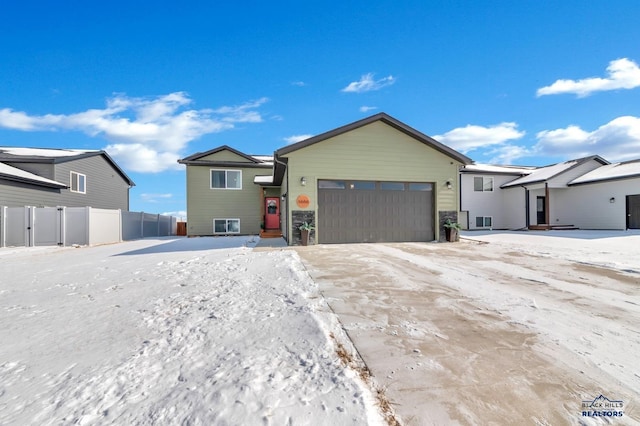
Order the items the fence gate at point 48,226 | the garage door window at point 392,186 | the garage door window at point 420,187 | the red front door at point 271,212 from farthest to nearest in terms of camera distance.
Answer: the red front door at point 271,212 < the fence gate at point 48,226 < the garage door window at point 420,187 < the garage door window at point 392,186

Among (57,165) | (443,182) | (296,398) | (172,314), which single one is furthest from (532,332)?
(57,165)

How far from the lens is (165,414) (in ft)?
5.44

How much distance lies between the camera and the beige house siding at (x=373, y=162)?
10.5 meters

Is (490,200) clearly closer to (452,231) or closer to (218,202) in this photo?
(452,231)

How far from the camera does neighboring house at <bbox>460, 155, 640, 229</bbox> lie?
50.9 feet

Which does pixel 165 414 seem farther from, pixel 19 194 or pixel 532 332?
pixel 19 194

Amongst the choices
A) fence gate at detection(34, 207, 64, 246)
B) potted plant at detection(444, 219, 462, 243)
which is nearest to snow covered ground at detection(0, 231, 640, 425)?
potted plant at detection(444, 219, 462, 243)

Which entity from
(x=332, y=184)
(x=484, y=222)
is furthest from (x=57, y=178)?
(x=484, y=222)

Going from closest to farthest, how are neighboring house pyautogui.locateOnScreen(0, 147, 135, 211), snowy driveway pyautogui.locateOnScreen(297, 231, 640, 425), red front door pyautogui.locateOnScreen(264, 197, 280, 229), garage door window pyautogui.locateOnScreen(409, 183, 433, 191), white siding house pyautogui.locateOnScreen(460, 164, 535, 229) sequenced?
1. snowy driveway pyautogui.locateOnScreen(297, 231, 640, 425)
2. garage door window pyautogui.locateOnScreen(409, 183, 433, 191)
3. neighboring house pyautogui.locateOnScreen(0, 147, 135, 211)
4. red front door pyautogui.locateOnScreen(264, 197, 280, 229)
5. white siding house pyautogui.locateOnScreen(460, 164, 535, 229)

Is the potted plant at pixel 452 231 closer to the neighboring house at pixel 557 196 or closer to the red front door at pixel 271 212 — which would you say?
the neighboring house at pixel 557 196

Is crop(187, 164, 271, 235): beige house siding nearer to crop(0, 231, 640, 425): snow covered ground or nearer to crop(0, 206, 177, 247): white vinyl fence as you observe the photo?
crop(0, 206, 177, 247): white vinyl fence

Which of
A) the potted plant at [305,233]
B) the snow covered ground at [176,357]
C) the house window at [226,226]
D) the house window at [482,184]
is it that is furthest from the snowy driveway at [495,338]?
the house window at [482,184]

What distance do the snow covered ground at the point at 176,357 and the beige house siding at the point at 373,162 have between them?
21.0ft

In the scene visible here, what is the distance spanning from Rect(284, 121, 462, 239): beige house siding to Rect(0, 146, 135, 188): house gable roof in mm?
13841
